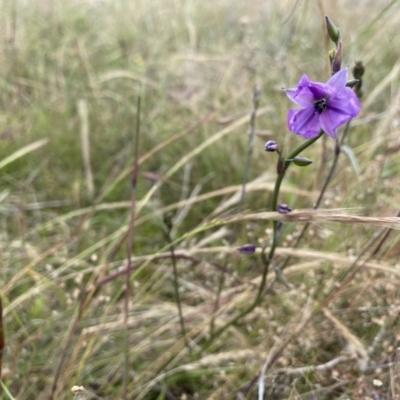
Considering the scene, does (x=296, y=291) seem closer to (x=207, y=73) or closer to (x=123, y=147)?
(x=123, y=147)

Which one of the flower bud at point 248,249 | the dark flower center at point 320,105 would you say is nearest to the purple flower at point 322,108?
the dark flower center at point 320,105

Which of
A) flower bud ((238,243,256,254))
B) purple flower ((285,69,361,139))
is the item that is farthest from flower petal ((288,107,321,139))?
flower bud ((238,243,256,254))

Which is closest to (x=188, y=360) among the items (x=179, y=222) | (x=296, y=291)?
(x=296, y=291)

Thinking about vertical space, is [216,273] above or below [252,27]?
below

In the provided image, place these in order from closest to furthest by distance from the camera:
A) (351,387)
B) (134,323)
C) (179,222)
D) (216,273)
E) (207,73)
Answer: (351,387), (134,323), (216,273), (179,222), (207,73)

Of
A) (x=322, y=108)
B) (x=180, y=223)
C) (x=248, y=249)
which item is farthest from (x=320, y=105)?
(x=180, y=223)

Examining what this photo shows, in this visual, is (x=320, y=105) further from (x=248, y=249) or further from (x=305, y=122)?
(x=248, y=249)

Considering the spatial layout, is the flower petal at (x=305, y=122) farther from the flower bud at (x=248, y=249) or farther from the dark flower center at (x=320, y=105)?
the flower bud at (x=248, y=249)
